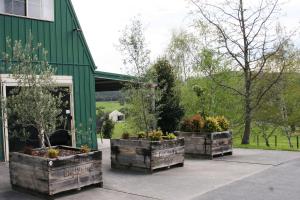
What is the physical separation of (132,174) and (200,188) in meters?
1.95

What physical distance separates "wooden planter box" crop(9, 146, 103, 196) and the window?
4.87 m

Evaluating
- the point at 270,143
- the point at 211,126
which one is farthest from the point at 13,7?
the point at 270,143

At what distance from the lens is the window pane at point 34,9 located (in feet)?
34.3

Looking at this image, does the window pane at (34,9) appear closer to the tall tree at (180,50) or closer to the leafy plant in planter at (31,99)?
the leafy plant in planter at (31,99)

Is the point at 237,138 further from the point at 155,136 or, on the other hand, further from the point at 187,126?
the point at 155,136

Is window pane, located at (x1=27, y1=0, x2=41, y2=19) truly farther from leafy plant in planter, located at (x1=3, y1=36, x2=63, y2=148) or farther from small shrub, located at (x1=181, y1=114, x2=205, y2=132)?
small shrub, located at (x1=181, y1=114, x2=205, y2=132)

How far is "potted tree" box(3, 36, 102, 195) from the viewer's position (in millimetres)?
6230

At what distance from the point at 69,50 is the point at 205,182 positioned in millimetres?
6366

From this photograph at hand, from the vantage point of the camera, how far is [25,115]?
6.73 meters

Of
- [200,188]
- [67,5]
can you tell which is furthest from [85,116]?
[200,188]

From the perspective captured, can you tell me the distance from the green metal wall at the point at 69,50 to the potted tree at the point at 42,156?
3495mm

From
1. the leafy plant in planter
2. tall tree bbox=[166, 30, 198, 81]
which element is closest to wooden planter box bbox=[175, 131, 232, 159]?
the leafy plant in planter

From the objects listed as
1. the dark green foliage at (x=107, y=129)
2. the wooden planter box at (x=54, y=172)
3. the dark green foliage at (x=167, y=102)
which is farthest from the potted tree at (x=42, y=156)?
the dark green foliage at (x=107, y=129)

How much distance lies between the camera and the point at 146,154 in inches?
323
